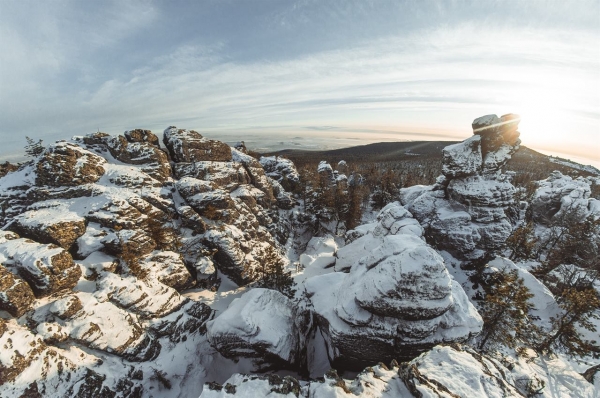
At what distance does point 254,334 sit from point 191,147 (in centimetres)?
3508

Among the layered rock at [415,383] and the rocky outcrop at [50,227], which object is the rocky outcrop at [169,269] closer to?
the rocky outcrop at [50,227]

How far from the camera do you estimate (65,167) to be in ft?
97.6

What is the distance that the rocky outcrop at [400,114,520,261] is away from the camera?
35406 millimetres

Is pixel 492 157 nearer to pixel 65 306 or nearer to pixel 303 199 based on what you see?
pixel 303 199

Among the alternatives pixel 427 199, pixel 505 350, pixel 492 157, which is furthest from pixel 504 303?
pixel 492 157

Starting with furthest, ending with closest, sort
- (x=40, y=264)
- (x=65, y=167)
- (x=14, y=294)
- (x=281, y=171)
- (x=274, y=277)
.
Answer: (x=281, y=171) < (x=274, y=277) < (x=65, y=167) < (x=40, y=264) < (x=14, y=294)

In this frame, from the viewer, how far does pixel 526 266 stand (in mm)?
41531

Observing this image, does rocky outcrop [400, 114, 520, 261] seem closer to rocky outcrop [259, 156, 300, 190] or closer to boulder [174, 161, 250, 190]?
boulder [174, 161, 250, 190]

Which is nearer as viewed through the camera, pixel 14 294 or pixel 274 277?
pixel 14 294

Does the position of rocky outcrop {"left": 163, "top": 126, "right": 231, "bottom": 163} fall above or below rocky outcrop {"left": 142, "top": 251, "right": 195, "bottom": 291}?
above

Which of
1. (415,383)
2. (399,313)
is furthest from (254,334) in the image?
(415,383)

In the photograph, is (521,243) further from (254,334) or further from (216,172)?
(216,172)

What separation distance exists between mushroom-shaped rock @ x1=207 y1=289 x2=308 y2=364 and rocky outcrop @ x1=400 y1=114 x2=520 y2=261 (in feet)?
91.0

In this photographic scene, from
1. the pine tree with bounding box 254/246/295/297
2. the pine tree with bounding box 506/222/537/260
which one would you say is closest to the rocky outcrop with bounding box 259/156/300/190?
the pine tree with bounding box 254/246/295/297
